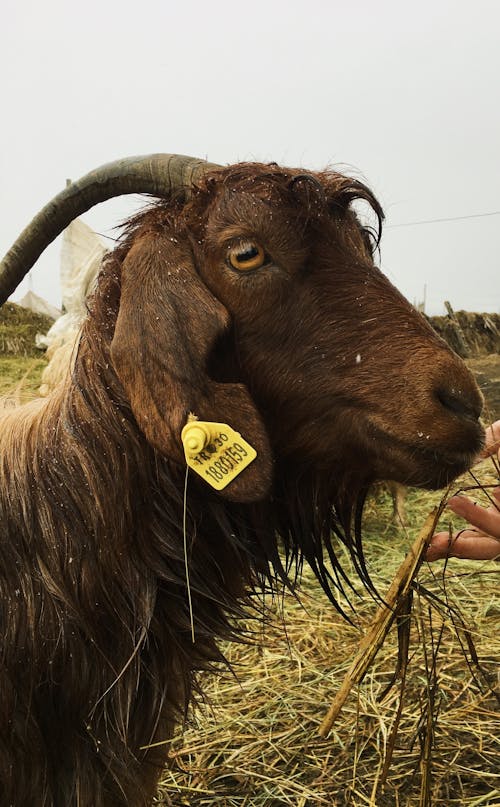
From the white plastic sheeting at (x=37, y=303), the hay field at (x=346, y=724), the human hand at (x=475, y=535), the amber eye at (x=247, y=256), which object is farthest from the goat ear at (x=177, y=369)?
the white plastic sheeting at (x=37, y=303)

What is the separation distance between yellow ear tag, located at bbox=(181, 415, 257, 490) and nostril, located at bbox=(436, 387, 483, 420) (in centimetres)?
49

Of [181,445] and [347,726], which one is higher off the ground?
[181,445]

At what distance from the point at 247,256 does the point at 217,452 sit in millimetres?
528

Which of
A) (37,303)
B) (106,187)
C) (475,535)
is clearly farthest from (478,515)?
(37,303)

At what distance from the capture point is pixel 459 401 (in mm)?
1715

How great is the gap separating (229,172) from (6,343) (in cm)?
1188

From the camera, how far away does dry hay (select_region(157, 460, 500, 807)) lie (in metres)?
2.59

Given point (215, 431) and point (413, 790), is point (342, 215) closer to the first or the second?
point (215, 431)

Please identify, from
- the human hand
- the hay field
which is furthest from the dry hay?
the human hand

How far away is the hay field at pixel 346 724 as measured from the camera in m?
2.58

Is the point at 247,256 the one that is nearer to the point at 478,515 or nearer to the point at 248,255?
the point at 248,255

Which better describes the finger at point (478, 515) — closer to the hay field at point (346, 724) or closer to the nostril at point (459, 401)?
the hay field at point (346, 724)

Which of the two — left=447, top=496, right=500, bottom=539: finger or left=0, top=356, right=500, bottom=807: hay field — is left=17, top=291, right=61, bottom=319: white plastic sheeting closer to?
left=0, top=356, right=500, bottom=807: hay field

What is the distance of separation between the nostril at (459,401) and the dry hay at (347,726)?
697 millimetres
